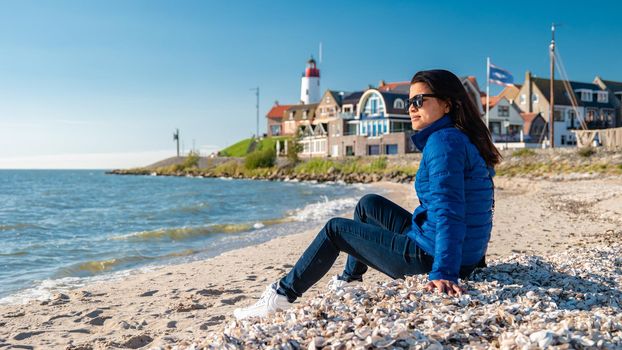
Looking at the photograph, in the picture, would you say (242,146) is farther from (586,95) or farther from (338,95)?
(586,95)

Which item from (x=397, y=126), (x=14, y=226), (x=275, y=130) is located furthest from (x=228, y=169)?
(x=14, y=226)

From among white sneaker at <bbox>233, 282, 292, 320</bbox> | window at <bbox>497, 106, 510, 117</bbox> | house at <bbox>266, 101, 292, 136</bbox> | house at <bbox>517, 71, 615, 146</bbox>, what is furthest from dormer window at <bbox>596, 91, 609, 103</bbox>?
white sneaker at <bbox>233, 282, 292, 320</bbox>

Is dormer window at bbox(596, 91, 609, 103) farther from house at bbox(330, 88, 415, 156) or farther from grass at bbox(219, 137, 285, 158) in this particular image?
grass at bbox(219, 137, 285, 158)

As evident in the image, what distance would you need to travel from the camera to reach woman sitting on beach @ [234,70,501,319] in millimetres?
3877

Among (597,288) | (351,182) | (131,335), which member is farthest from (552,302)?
(351,182)

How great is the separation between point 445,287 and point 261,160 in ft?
213

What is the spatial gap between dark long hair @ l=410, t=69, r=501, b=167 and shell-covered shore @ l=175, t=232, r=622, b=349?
1.03 m

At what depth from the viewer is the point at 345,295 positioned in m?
4.02

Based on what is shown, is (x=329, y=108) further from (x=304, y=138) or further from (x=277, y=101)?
(x=277, y=101)

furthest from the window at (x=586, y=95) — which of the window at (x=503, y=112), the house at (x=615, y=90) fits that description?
the window at (x=503, y=112)

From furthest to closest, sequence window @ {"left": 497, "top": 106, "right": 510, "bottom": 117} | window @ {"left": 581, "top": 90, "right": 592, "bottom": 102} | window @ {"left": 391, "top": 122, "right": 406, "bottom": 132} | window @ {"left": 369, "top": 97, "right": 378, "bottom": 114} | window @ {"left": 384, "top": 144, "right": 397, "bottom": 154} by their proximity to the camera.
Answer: window @ {"left": 369, "top": 97, "right": 378, "bottom": 114}, window @ {"left": 581, "top": 90, "right": 592, "bottom": 102}, window @ {"left": 391, "top": 122, "right": 406, "bottom": 132}, window @ {"left": 497, "top": 106, "right": 510, "bottom": 117}, window @ {"left": 384, "top": 144, "right": 397, "bottom": 154}

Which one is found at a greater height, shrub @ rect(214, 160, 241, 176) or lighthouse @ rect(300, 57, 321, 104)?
lighthouse @ rect(300, 57, 321, 104)

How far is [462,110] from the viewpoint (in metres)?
4.19

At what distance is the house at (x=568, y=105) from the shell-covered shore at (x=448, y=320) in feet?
189
